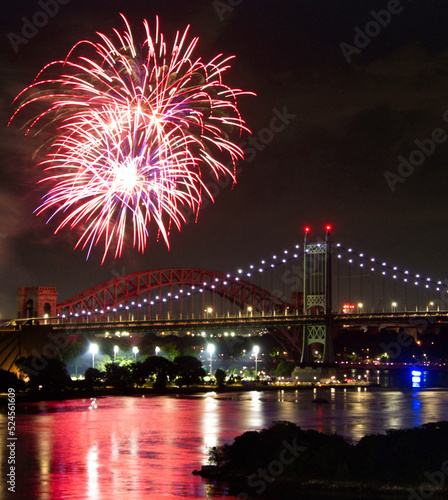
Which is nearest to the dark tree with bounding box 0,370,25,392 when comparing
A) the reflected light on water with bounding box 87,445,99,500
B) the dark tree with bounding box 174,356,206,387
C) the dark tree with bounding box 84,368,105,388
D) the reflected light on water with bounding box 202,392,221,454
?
the dark tree with bounding box 84,368,105,388

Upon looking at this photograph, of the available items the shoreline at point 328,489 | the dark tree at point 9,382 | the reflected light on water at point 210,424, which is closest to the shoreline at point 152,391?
the dark tree at point 9,382

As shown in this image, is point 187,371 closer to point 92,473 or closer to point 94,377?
point 94,377

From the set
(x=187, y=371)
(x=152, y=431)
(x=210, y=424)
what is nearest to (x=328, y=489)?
(x=152, y=431)

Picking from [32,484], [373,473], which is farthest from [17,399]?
[373,473]

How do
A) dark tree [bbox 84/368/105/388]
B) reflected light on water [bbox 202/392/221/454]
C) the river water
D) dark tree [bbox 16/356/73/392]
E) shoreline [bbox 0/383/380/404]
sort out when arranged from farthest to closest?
dark tree [bbox 84/368/105/388], dark tree [bbox 16/356/73/392], shoreline [bbox 0/383/380/404], reflected light on water [bbox 202/392/221/454], the river water

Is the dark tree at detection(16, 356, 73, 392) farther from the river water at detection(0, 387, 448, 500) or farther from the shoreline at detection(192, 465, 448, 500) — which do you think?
the shoreline at detection(192, 465, 448, 500)

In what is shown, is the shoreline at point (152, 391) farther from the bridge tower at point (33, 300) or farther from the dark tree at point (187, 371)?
the bridge tower at point (33, 300)
